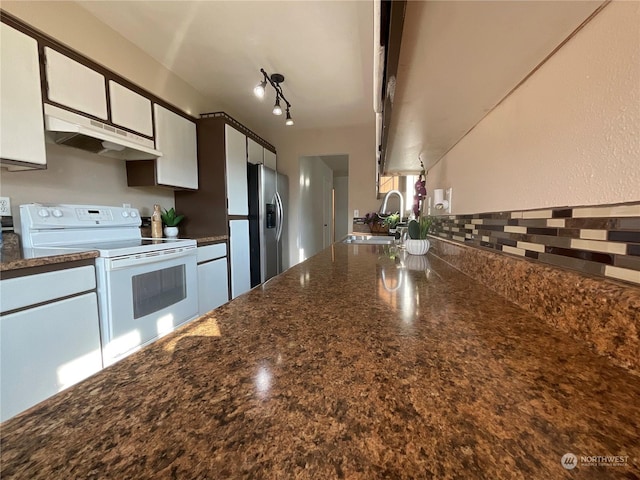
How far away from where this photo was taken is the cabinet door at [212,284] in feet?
7.03

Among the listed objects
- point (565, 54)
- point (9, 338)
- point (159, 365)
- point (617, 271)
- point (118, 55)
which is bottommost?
point (9, 338)

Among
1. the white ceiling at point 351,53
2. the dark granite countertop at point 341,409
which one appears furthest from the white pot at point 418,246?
the dark granite countertop at point 341,409

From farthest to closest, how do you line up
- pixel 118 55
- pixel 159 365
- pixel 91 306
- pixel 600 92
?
pixel 118 55, pixel 91 306, pixel 600 92, pixel 159 365

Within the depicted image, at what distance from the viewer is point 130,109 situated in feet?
5.82

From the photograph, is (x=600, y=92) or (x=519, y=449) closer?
(x=519, y=449)

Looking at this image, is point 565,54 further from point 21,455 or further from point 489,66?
point 21,455

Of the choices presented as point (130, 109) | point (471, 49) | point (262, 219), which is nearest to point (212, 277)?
point (262, 219)

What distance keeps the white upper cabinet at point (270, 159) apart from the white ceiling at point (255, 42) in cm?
68

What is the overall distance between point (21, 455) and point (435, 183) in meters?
1.81

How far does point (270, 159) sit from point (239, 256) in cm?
149

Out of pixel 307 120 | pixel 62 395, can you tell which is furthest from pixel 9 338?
pixel 307 120

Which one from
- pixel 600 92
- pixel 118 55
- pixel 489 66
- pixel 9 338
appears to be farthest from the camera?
pixel 118 55

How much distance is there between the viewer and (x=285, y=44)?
6.31 feet

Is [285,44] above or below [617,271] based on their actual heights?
above
